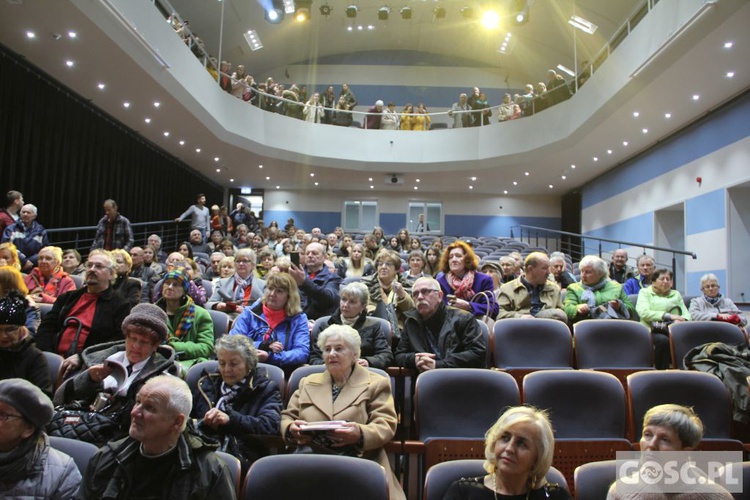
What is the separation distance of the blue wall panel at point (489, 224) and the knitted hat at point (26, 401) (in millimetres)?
15471

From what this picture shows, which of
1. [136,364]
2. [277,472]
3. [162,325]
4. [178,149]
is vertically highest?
[178,149]

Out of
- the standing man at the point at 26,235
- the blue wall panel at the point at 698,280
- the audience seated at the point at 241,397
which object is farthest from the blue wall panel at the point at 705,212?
the standing man at the point at 26,235

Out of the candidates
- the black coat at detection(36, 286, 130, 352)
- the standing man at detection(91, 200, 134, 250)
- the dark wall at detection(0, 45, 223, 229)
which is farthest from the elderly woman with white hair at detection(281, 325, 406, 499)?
the dark wall at detection(0, 45, 223, 229)

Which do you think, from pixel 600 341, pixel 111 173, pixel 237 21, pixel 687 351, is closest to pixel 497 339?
pixel 600 341

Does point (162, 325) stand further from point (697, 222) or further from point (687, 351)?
point (697, 222)

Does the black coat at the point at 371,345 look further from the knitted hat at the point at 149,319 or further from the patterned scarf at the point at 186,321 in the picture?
the knitted hat at the point at 149,319

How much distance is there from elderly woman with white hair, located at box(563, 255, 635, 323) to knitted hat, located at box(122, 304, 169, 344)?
9.25 ft

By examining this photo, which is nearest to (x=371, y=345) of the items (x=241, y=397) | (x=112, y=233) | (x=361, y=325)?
(x=361, y=325)

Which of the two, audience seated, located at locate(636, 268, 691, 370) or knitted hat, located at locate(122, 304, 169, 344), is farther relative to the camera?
audience seated, located at locate(636, 268, 691, 370)

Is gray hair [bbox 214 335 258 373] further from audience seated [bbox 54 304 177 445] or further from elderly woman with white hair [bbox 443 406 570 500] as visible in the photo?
elderly woman with white hair [bbox 443 406 570 500]

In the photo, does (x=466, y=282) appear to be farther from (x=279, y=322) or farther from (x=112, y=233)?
(x=112, y=233)

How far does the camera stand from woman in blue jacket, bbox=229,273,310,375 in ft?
10.7

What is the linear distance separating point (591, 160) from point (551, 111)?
5.61ft

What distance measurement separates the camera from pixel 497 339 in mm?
3396
